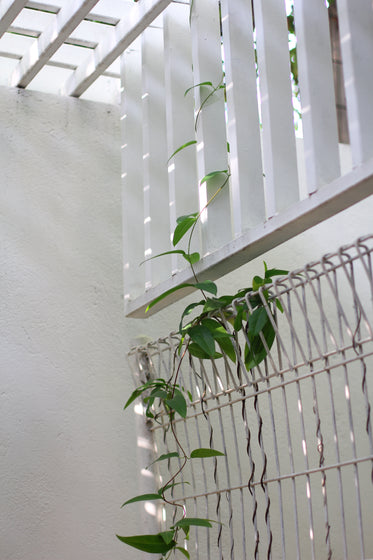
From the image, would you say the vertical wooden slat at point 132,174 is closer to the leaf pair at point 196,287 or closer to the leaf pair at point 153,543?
the leaf pair at point 196,287

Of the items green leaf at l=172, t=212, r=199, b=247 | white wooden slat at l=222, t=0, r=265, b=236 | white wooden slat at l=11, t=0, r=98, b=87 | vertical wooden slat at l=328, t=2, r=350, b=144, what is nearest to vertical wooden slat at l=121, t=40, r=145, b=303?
white wooden slat at l=11, t=0, r=98, b=87

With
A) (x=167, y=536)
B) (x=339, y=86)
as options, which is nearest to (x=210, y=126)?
(x=167, y=536)

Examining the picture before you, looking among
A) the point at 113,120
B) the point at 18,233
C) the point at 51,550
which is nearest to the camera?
the point at 51,550

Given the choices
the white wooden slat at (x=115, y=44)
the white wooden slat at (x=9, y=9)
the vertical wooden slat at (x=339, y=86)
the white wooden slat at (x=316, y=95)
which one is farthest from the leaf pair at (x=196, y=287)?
the vertical wooden slat at (x=339, y=86)

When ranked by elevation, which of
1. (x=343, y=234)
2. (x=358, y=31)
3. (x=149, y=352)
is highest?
(x=343, y=234)

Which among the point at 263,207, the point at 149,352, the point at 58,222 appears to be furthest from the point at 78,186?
the point at 263,207

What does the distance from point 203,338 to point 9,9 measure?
1057 millimetres

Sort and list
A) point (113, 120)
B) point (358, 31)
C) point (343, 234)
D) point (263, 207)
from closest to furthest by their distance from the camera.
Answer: point (358, 31) < point (263, 207) < point (113, 120) < point (343, 234)

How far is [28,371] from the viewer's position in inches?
92.0

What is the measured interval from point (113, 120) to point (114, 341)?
806mm

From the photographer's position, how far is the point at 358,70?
1.47 m

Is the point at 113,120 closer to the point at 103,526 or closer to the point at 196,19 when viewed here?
the point at 196,19

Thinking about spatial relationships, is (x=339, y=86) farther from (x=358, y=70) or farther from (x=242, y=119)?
(x=358, y=70)

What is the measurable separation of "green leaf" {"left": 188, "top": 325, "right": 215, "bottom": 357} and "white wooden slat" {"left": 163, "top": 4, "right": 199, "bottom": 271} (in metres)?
0.25
